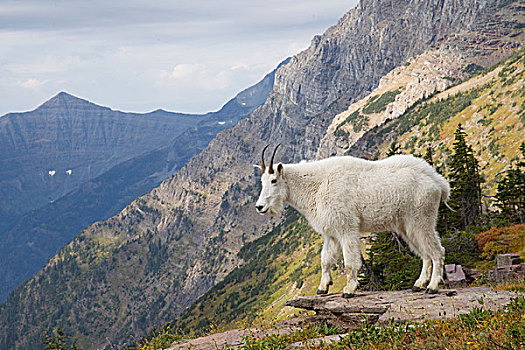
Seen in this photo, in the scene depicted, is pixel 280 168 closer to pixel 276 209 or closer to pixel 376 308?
pixel 276 209

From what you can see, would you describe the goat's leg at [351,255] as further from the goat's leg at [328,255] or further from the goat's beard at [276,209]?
the goat's beard at [276,209]

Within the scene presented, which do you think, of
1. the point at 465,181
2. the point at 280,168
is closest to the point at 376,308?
the point at 280,168

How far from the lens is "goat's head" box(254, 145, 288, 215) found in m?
15.9

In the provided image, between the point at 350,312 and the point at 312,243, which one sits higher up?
the point at 350,312

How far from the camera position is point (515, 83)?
159 metres

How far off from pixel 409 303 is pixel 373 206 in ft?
10.9

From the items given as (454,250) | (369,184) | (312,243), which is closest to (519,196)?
(454,250)

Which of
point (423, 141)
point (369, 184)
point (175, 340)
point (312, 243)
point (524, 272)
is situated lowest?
point (312, 243)

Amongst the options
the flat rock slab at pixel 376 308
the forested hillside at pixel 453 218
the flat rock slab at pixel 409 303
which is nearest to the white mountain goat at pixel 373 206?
the flat rock slab at pixel 409 303

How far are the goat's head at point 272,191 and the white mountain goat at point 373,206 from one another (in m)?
0.04

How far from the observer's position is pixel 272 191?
16031mm

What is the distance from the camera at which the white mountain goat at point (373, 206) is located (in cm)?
1476

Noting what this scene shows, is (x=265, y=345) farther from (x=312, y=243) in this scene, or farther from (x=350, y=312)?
(x=312, y=243)

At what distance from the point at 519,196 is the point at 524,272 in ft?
118
